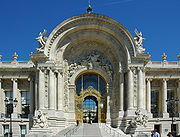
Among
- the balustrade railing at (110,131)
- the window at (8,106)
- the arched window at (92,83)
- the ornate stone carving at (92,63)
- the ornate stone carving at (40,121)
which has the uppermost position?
the ornate stone carving at (92,63)

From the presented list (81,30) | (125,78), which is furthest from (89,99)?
(81,30)

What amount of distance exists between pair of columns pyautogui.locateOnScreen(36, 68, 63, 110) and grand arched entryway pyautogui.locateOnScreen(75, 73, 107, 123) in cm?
310

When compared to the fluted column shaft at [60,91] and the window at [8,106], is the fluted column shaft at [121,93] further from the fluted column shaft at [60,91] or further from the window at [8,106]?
the window at [8,106]

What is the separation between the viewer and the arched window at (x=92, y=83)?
34500 millimetres

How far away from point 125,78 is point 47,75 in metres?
8.91

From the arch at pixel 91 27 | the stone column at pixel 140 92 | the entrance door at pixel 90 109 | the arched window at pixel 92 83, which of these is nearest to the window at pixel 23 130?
the entrance door at pixel 90 109

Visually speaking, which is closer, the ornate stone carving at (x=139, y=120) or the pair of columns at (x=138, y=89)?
the ornate stone carving at (x=139, y=120)

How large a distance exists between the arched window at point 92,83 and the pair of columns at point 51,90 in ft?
11.6

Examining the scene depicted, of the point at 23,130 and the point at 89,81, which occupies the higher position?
the point at 89,81

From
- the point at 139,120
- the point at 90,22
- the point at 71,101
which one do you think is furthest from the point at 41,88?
the point at 139,120

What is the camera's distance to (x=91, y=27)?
1278 inches

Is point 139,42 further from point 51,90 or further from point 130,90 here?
point 51,90

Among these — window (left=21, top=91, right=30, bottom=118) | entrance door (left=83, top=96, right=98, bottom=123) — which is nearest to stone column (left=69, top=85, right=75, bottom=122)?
entrance door (left=83, top=96, right=98, bottom=123)

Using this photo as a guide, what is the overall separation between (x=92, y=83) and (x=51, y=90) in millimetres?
6074
